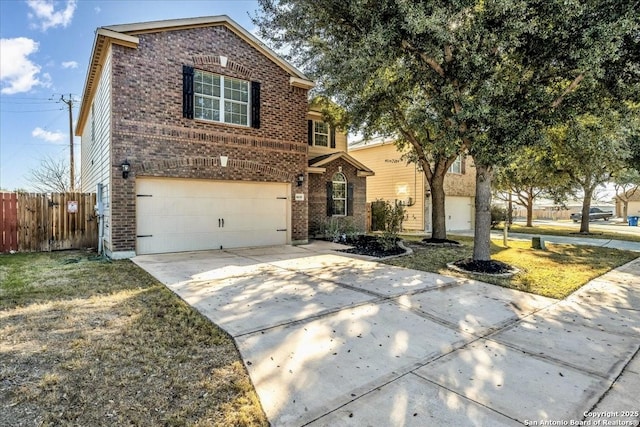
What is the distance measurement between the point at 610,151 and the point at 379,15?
9.96m

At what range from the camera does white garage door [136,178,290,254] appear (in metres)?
9.28

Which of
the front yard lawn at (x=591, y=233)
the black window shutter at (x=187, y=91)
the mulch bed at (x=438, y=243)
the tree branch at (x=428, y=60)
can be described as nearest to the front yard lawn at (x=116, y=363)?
the black window shutter at (x=187, y=91)

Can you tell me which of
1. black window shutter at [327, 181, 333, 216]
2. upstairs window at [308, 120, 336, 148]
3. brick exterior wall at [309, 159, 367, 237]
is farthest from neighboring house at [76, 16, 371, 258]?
upstairs window at [308, 120, 336, 148]

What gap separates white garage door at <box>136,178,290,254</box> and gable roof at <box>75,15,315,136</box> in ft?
11.3

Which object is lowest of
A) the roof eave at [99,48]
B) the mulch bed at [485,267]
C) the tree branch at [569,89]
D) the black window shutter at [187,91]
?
the mulch bed at [485,267]

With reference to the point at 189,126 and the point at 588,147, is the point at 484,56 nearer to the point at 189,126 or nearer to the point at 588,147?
the point at 588,147

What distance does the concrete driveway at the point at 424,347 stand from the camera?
8.45ft

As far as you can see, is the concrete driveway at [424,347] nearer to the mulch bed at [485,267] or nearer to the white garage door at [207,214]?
the mulch bed at [485,267]

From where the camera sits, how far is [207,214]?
33.4 ft

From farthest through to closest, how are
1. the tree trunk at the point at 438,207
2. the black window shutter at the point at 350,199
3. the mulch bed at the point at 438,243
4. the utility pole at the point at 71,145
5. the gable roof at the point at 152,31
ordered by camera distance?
the utility pole at the point at 71,145, the black window shutter at the point at 350,199, the tree trunk at the point at 438,207, the mulch bed at the point at 438,243, the gable roof at the point at 152,31

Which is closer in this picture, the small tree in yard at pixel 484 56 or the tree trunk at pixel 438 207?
the small tree in yard at pixel 484 56

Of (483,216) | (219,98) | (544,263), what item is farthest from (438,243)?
(219,98)

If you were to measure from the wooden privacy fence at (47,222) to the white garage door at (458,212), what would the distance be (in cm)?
1692

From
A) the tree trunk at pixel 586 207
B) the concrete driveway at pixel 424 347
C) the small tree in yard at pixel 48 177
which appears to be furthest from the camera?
the small tree in yard at pixel 48 177
